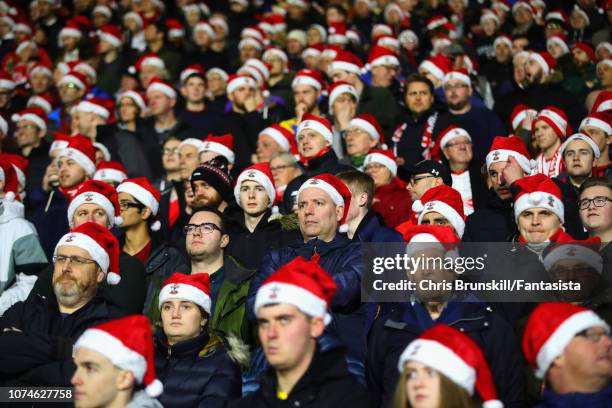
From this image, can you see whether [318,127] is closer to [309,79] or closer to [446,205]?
[309,79]

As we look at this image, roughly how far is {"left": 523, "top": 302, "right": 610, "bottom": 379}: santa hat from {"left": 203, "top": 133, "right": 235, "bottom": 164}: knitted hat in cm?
574

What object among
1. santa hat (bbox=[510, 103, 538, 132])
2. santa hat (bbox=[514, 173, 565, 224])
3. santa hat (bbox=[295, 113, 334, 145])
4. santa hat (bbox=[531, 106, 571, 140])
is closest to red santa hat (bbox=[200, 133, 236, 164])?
santa hat (bbox=[295, 113, 334, 145])

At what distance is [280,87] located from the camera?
1423 cm

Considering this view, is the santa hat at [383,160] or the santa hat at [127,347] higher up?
the santa hat at [383,160]

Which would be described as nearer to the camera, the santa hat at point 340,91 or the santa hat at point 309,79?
the santa hat at point 340,91

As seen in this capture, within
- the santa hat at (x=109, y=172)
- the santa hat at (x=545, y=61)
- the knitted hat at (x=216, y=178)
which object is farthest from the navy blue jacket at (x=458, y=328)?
the santa hat at (x=545, y=61)

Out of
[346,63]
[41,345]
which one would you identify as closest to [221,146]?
[346,63]

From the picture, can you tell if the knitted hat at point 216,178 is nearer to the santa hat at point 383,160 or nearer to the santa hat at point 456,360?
the santa hat at point 383,160

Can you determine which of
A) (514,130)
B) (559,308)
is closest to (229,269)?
(559,308)

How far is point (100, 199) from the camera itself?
347 inches

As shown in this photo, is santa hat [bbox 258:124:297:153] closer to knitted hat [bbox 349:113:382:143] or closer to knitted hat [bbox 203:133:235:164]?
knitted hat [bbox 203:133:235:164]

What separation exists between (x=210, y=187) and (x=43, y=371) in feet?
11.8

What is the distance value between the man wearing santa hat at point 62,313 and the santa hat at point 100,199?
1.12 metres

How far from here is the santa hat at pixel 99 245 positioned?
7441 mm
